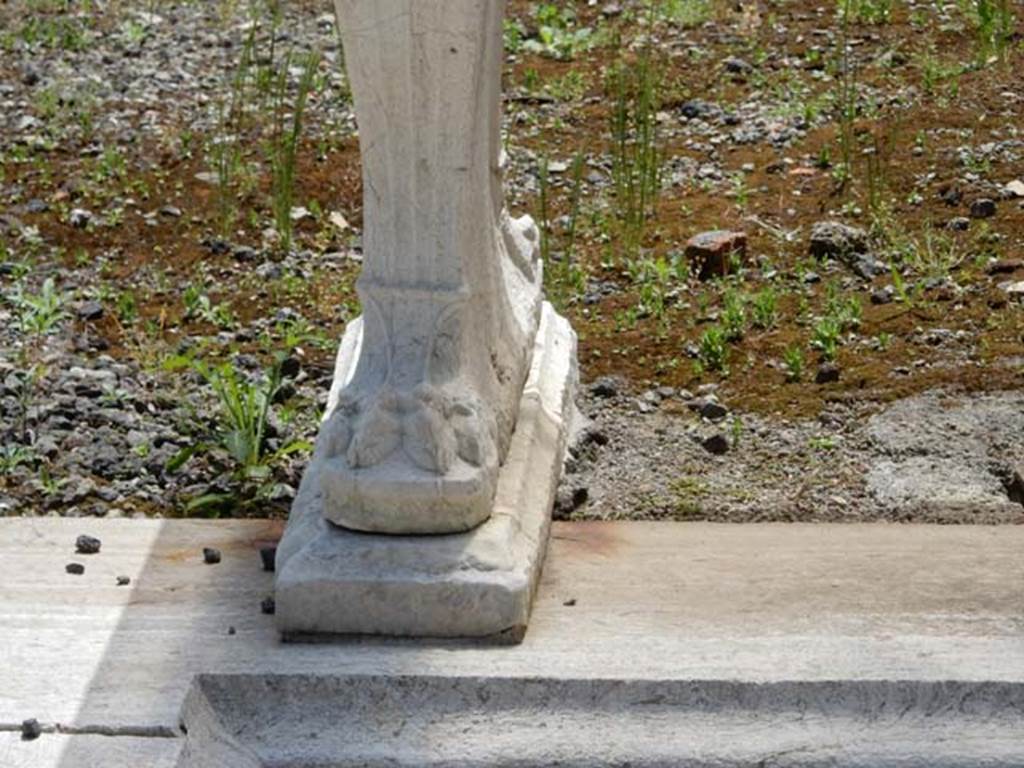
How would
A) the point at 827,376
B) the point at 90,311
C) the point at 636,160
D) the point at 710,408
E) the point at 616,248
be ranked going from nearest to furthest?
the point at 710,408
the point at 827,376
the point at 90,311
the point at 616,248
the point at 636,160

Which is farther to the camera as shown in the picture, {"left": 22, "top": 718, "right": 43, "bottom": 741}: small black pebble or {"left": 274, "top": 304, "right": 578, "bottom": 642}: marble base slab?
{"left": 274, "top": 304, "right": 578, "bottom": 642}: marble base slab

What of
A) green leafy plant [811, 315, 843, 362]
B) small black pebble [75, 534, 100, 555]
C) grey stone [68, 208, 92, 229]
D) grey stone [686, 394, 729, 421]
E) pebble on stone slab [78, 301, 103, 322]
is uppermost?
grey stone [68, 208, 92, 229]

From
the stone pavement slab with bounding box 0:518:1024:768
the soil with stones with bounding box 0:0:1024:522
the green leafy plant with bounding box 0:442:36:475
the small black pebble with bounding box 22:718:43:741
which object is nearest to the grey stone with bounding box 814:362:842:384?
the soil with stones with bounding box 0:0:1024:522

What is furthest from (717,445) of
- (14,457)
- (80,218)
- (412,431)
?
(80,218)

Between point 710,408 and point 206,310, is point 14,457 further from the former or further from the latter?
point 710,408

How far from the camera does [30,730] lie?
10.2ft

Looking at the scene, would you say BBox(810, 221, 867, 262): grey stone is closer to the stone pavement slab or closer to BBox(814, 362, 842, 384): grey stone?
BBox(814, 362, 842, 384): grey stone

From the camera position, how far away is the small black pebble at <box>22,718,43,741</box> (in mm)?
3102

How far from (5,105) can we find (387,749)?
3387 millimetres

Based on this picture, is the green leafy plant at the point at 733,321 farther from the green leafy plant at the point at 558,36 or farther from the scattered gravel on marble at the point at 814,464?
the green leafy plant at the point at 558,36

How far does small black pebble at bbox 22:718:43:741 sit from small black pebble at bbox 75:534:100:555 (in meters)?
0.57

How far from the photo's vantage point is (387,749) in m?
3.13

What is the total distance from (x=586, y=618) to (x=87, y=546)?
31.4 inches

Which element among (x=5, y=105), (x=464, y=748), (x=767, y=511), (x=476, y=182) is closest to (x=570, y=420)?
(x=767, y=511)
